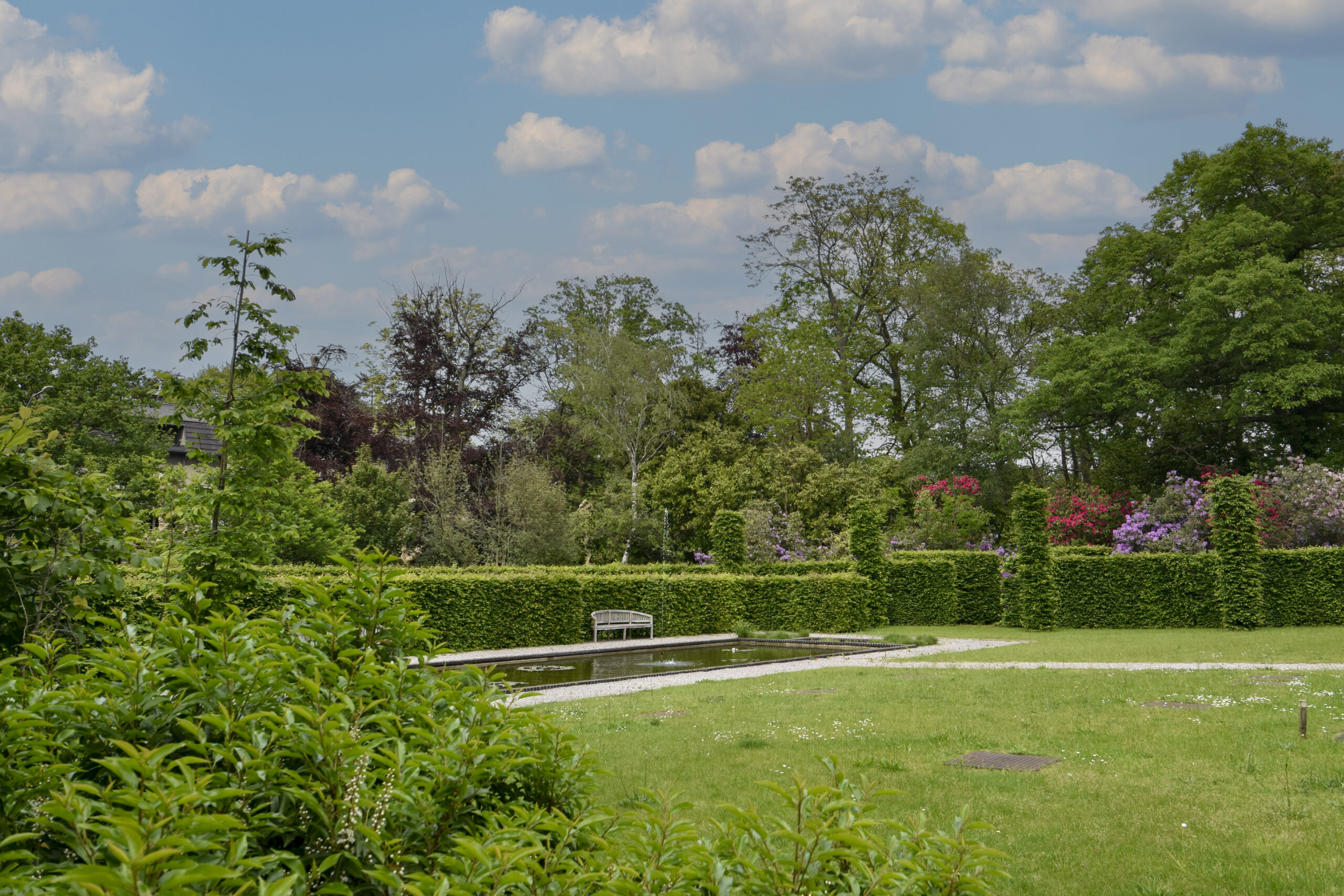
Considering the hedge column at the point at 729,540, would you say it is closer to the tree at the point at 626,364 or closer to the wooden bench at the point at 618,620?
the wooden bench at the point at 618,620

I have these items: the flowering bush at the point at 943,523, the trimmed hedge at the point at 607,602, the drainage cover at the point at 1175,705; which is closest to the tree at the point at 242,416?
the trimmed hedge at the point at 607,602

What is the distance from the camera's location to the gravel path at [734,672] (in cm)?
1116

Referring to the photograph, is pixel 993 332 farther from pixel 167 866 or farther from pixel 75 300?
pixel 167 866

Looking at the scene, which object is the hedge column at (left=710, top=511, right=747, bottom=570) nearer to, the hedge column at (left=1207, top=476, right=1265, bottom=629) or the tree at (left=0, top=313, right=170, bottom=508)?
the hedge column at (left=1207, top=476, right=1265, bottom=629)

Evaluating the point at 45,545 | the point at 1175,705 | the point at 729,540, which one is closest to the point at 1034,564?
the point at 729,540

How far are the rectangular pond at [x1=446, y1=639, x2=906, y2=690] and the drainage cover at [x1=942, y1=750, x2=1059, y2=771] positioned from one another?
20.0ft

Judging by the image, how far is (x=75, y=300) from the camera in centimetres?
1653

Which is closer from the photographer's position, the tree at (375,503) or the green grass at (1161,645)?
the green grass at (1161,645)

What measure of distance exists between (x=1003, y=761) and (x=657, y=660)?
1003 cm

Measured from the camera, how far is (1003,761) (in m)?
6.39

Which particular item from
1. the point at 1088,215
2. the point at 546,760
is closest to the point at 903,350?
the point at 1088,215

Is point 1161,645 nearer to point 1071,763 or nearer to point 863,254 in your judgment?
point 1071,763

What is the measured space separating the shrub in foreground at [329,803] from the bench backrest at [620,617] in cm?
1597

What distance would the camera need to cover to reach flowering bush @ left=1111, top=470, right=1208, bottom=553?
76.9 feet
